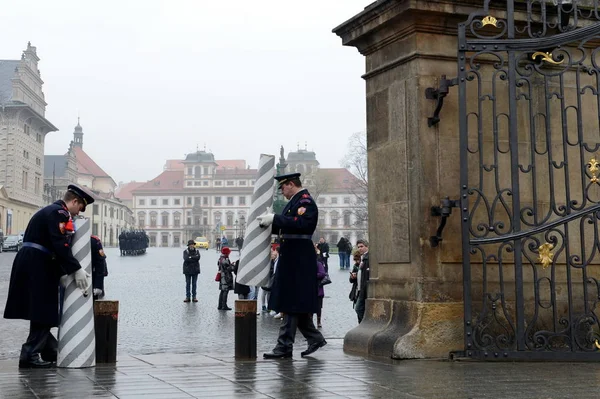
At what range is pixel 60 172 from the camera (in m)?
121

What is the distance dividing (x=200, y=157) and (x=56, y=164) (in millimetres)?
39158

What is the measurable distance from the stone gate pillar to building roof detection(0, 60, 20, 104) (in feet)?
273

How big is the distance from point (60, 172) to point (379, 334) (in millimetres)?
119407

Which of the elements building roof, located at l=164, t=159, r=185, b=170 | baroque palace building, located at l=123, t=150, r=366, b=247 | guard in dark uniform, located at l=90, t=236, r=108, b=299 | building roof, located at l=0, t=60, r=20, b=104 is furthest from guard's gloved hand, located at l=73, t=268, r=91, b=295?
building roof, located at l=164, t=159, r=185, b=170

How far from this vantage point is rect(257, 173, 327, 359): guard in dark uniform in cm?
788

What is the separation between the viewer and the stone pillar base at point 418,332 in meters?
7.32

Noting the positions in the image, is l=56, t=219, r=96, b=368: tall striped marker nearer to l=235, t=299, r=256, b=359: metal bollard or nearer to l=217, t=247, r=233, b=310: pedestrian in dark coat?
l=235, t=299, r=256, b=359: metal bollard

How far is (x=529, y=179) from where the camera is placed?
800 cm

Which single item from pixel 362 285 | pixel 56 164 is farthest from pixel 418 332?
pixel 56 164

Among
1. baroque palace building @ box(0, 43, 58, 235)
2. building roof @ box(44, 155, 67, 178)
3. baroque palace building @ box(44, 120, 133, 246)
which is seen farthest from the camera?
baroque palace building @ box(44, 120, 133, 246)

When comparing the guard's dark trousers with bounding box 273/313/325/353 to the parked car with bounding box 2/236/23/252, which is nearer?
the guard's dark trousers with bounding box 273/313/325/353

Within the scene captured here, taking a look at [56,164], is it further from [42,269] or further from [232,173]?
[42,269]

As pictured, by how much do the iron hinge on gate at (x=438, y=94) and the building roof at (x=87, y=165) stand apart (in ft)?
435

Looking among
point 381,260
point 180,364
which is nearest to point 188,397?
point 180,364
